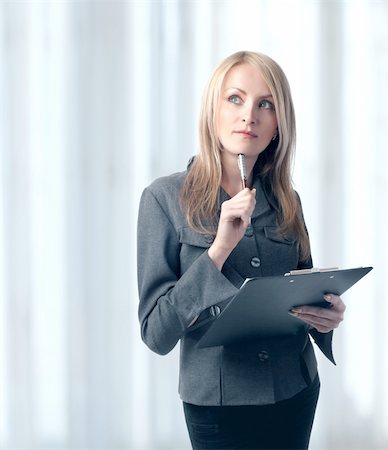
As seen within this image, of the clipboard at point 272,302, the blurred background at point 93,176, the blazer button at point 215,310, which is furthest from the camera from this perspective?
the blurred background at point 93,176

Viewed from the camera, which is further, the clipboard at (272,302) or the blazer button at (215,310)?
the blazer button at (215,310)

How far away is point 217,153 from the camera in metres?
1.36

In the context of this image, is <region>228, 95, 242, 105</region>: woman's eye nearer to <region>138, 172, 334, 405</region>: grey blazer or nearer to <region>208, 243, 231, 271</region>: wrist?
<region>138, 172, 334, 405</region>: grey blazer

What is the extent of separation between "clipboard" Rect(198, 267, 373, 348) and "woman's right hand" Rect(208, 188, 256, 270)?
0.34 feet

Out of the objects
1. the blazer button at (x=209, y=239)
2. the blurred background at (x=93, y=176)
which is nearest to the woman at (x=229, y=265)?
the blazer button at (x=209, y=239)

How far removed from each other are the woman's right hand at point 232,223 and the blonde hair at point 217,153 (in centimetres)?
7

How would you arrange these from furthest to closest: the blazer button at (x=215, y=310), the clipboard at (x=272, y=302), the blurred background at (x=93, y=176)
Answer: the blurred background at (x=93, y=176)
the blazer button at (x=215, y=310)
the clipboard at (x=272, y=302)

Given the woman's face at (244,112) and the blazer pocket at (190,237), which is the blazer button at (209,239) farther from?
the woman's face at (244,112)

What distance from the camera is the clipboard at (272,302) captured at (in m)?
1.17

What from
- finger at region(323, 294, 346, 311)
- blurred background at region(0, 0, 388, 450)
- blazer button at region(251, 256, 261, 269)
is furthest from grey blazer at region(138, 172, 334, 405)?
blurred background at region(0, 0, 388, 450)

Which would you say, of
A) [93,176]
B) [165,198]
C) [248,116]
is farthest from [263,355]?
[93,176]

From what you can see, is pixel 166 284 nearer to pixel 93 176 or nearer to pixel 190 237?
pixel 190 237

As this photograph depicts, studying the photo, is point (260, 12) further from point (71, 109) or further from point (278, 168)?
point (278, 168)

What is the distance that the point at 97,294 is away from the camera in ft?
7.68
